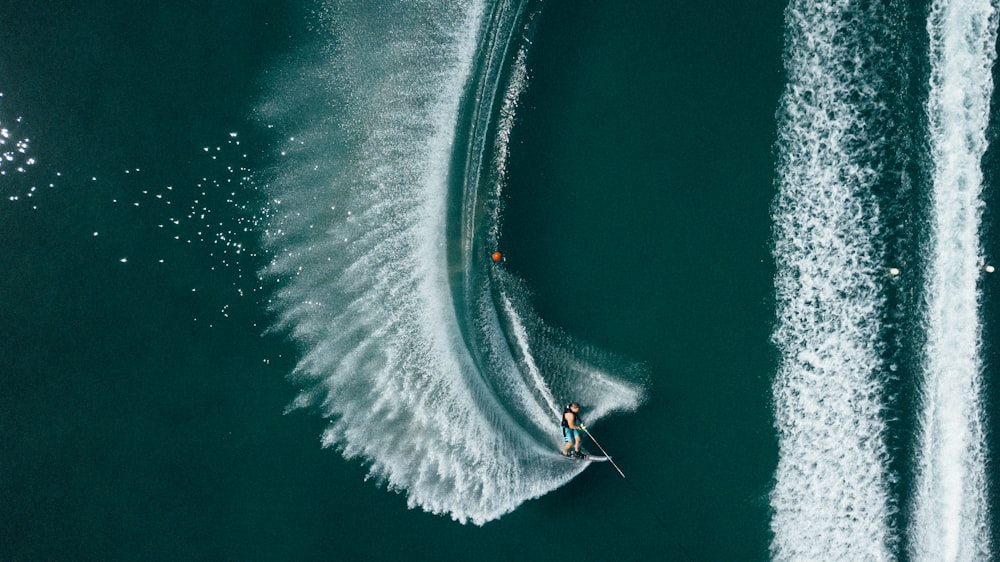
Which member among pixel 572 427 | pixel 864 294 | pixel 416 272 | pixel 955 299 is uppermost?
pixel 416 272

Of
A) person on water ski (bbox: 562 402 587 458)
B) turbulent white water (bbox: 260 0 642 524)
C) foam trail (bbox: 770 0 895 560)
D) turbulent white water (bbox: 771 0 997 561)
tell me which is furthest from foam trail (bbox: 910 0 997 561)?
person on water ski (bbox: 562 402 587 458)

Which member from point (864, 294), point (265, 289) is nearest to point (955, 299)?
point (864, 294)

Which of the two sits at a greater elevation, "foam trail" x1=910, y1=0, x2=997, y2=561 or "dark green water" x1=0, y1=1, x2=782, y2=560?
"dark green water" x1=0, y1=1, x2=782, y2=560

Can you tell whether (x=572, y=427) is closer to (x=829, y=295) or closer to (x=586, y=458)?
(x=586, y=458)

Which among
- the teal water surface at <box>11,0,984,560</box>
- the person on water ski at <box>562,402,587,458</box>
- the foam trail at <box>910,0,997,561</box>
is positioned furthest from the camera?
the teal water surface at <box>11,0,984,560</box>

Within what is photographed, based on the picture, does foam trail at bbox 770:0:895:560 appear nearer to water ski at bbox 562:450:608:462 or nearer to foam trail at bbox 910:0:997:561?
foam trail at bbox 910:0:997:561
